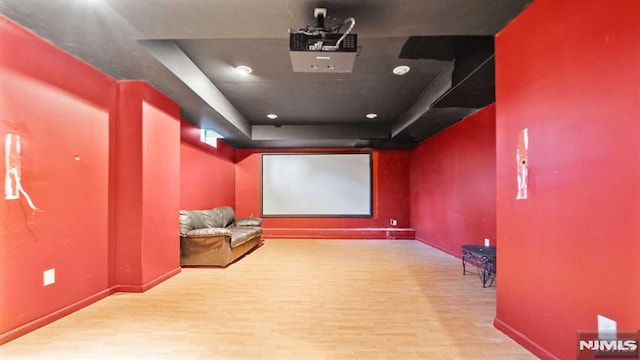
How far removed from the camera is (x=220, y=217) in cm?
517

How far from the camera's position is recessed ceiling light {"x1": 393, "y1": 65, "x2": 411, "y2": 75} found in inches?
123

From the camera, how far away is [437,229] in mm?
5371

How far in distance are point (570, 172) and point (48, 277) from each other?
390 cm

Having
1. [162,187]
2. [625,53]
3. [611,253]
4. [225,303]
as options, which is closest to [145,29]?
[162,187]

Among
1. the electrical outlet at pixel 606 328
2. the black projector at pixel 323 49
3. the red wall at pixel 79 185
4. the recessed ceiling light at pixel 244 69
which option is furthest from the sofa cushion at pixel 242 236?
the electrical outlet at pixel 606 328

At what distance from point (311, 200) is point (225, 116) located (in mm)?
3381

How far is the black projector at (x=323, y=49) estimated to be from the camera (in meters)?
2.00

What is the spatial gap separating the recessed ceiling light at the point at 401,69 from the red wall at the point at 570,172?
1143mm

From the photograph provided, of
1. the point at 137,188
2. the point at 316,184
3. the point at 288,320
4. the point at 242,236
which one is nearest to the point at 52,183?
the point at 137,188

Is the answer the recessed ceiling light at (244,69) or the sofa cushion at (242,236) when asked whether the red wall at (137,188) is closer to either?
the recessed ceiling light at (244,69)

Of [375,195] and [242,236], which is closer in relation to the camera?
[242,236]

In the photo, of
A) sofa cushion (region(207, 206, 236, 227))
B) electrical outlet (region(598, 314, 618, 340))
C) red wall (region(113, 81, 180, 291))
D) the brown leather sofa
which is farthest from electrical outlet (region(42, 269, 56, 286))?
electrical outlet (region(598, 314, 618, 340))

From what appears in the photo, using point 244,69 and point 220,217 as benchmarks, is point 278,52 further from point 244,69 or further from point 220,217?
point 220,217

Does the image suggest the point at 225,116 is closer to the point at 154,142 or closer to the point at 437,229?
the point at 154,142
